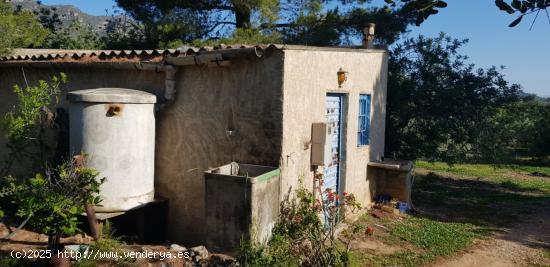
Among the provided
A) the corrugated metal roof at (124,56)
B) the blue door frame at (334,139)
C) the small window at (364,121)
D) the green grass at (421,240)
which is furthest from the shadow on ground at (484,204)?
the corrugated metal roof at (124,56)

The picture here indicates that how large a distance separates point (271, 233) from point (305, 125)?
72.6 inches

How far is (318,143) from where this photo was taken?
7.49 metres

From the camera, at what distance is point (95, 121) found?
22.1 feet

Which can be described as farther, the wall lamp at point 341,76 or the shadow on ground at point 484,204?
the shadow on ground at point 484,204

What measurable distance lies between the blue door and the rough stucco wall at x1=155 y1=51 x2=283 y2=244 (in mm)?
1572

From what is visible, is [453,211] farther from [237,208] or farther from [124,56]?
[124,56]

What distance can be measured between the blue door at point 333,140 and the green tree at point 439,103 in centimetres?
550

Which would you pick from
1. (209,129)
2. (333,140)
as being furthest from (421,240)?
(209,129)

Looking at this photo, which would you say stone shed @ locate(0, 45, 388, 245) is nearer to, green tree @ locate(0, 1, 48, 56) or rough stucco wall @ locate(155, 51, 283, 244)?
rough stucco wall @ locate(155, 51, 283, 244)

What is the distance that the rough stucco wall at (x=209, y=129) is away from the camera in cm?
675

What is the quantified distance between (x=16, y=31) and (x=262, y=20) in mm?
7809

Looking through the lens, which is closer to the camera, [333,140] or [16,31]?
[333,140]

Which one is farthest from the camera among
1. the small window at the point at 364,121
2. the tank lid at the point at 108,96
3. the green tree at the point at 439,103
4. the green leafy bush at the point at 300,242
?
the green tree at the point at 439,103

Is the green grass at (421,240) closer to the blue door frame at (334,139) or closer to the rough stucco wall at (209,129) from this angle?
the blue door frame at (334,139)
